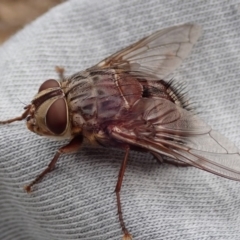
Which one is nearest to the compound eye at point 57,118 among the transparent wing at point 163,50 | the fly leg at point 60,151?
the fly leg at point 60,151

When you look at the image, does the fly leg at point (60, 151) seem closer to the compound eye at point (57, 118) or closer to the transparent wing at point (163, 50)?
the compound eye at point (57, 118)

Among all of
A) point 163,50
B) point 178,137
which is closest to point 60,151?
point 178,137

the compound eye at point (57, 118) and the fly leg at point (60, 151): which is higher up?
the compound eye at point (57, 118)

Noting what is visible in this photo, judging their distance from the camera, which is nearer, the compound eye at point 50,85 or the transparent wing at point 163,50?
the compound eye at point 50,85

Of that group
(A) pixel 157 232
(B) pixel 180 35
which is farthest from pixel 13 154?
(B) pixel 180 35

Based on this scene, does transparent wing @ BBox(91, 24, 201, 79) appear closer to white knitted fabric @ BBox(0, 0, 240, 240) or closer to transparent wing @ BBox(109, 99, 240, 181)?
white knitted fabric @ BBox(0, 0, 240, 240)

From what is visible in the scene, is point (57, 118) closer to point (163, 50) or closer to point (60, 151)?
point (60, 151)

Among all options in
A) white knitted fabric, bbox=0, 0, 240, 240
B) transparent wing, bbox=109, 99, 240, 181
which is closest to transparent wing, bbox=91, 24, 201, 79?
white knitted fabric, bbox=0, 0, 240, 240

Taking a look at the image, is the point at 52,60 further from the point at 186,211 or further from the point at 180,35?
the point at 186,211
